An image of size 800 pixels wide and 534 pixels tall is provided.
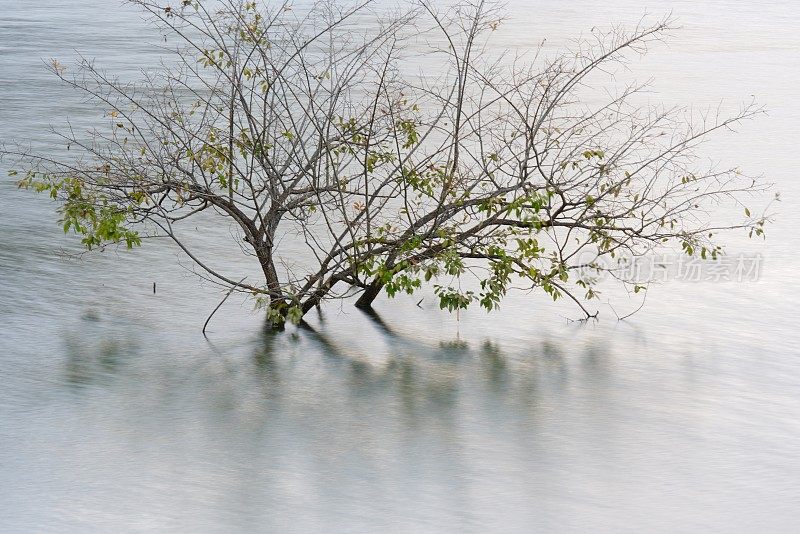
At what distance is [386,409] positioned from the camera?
12.5 ft

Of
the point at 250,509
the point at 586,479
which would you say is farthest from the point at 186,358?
the point at 586,479

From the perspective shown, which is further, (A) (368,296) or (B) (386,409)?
(A) (368,296)

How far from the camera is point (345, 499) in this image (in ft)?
10.3

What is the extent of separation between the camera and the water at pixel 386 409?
3.09 m

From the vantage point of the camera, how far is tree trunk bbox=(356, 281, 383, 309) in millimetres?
4637

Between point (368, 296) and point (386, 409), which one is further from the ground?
point (368, 296)

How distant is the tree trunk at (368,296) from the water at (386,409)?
0.09 meters

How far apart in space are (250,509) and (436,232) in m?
1.44

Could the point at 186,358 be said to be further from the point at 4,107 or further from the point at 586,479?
the point at 4,107

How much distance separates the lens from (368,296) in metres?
4.69

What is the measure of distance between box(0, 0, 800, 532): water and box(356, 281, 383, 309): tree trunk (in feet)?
0.31

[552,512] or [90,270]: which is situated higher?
[90,270]

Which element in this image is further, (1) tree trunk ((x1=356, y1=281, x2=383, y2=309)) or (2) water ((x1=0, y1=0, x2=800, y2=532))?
(1) tree trunk ((x1=356, y1=281, x2=383, y2=309))

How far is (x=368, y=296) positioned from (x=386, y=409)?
0.93 metres
